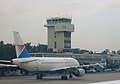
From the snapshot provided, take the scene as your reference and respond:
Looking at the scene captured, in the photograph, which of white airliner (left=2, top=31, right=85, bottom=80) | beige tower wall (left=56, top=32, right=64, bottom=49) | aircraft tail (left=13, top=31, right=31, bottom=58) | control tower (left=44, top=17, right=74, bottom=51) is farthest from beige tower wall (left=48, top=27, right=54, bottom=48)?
aircraft tail (left=13, top=31, right=31, bottom=58)

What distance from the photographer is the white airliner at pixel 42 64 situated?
4991 cm

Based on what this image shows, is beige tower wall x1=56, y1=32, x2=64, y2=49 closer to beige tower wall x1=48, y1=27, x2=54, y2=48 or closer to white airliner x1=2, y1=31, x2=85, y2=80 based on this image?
beige tower wall x1=48, y1=27, x2=54, y2=48

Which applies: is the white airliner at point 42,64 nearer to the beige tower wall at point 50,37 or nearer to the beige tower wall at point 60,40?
the beige tower wall at point 60,40

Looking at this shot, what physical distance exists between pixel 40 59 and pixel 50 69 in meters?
2.80

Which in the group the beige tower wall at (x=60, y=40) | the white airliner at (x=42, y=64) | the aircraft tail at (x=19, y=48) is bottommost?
the white airliner at (x=42, y=64)

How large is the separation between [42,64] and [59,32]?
73.5m

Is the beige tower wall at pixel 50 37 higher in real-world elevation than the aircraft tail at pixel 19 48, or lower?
higher

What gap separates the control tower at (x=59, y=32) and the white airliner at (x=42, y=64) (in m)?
65.7

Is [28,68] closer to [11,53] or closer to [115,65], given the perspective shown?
[11,53]

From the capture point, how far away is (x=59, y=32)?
124 meters

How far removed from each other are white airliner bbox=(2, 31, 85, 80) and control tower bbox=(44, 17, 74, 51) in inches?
2587

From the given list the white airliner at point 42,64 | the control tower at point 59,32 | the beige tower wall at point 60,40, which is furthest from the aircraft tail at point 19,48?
the beige tower wall at point 60,40

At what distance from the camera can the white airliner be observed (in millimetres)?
49906

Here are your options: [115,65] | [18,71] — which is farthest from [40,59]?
[115,65]
